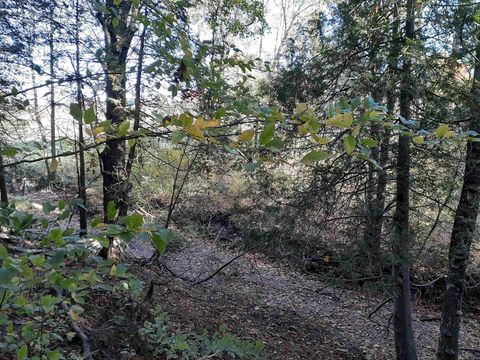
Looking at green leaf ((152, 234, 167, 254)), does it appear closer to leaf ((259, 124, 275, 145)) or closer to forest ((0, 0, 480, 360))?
leaf ((259, 124, 275, 145))

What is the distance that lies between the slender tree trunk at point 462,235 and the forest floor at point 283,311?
104cm

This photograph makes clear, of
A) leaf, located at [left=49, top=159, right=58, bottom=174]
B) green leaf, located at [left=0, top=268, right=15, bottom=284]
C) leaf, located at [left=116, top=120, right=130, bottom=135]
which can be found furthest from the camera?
leaf, located at [left=49, top=159, right=58, bottom=174]

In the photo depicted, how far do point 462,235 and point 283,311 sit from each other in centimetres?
412

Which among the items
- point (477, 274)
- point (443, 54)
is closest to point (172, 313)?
point (443, 54)

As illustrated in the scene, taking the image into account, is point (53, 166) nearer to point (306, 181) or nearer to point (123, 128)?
point (123, 128)

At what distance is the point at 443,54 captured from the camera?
4934 mm

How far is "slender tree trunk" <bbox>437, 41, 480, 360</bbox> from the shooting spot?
4.77 metres

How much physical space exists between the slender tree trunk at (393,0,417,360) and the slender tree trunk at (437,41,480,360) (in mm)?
515

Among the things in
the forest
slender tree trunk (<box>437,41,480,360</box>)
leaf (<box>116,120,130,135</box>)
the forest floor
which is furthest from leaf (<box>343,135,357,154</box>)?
the forest floor

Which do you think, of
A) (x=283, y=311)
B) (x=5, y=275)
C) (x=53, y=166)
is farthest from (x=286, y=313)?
(x=5, y=275)

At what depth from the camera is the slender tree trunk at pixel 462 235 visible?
188 inches

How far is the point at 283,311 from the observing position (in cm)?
786

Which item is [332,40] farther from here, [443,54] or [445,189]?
[445,189]

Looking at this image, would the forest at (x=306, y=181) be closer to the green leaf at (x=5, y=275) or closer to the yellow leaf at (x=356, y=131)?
the yellow leaf at (x=356, y=131)
